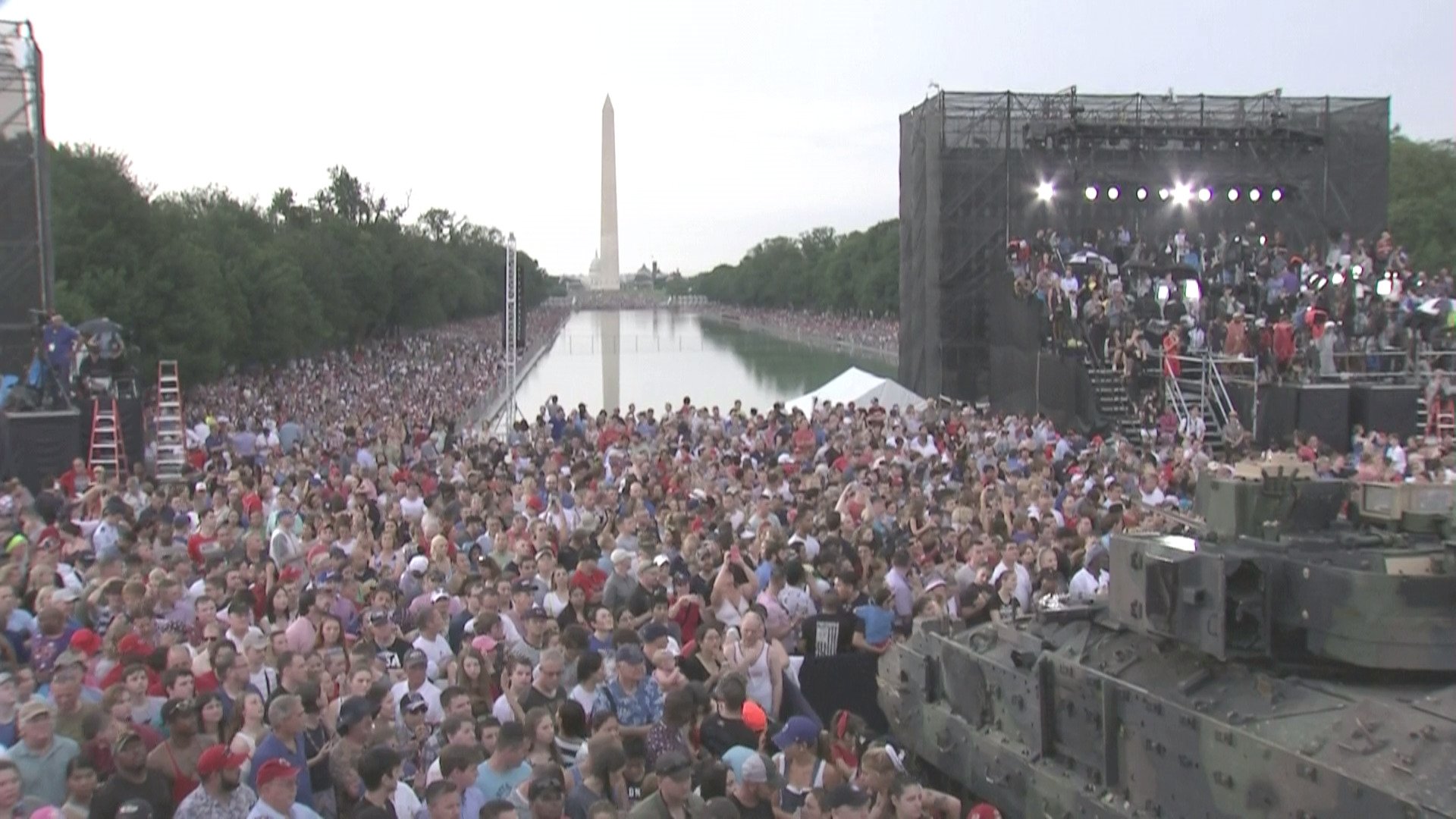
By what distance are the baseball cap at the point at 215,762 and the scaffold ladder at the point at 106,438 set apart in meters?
16.7

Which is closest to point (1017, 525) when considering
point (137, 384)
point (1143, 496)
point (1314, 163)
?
point (1143, 496)

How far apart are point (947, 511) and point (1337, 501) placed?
24.4ft

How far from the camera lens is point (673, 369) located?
257 feet

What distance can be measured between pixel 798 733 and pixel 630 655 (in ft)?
3.90

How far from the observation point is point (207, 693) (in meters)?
7.24

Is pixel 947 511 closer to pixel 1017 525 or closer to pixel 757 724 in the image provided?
pixel 1017 525

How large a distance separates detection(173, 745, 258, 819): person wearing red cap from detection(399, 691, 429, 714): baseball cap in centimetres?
161

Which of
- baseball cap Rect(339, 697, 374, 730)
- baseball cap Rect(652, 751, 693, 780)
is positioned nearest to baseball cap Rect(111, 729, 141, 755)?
baseball cap Rect(339, 697, 374, 730)

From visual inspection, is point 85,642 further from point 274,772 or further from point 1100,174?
point 1100,174

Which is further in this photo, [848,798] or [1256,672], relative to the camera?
[1256,672]

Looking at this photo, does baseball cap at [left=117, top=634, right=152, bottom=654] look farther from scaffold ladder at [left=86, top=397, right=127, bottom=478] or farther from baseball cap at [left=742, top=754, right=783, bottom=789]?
scaffold ladder at [left=86, top=397, right=127, bottom=478]

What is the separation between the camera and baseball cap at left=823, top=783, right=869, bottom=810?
6039mm

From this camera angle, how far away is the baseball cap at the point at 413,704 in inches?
305

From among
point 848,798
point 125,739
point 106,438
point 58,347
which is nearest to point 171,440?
point 106,438
